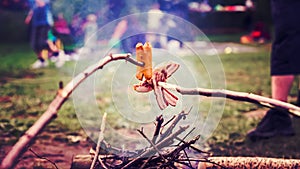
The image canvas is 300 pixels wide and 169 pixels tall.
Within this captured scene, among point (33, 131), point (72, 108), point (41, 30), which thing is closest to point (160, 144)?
point (33, 131)

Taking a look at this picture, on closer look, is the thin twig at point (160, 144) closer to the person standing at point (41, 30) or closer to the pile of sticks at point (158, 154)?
the pile of sticks at point (158, 154)

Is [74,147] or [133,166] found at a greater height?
[133,166]

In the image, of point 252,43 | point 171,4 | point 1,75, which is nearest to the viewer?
point 171,4

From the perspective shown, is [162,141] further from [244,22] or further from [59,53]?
[244,22]

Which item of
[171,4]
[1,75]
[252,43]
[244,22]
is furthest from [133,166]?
[244,22]

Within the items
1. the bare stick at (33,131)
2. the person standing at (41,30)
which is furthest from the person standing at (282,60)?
the person standing at (41,30)

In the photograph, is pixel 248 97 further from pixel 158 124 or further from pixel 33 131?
pixel 33 131

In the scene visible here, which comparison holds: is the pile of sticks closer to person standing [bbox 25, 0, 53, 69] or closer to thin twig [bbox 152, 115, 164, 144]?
thin twig [bbox 152, 115, 164, 144]
